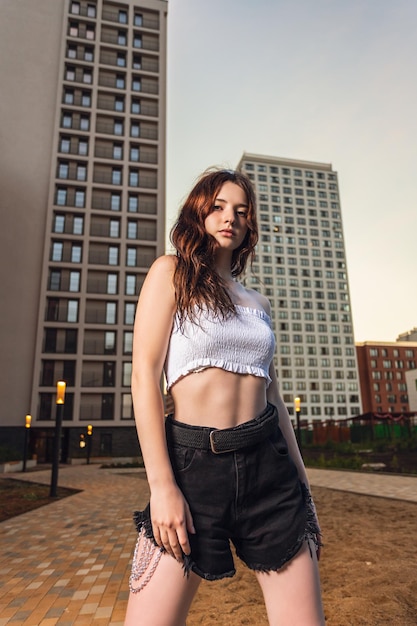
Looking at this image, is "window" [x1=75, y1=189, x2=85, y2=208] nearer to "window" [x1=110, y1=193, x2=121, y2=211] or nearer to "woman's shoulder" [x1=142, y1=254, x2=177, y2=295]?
"window" [x1=110, y1=193, x2=121, y2=211]

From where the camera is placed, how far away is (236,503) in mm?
1303

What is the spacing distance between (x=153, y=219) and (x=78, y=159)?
32.9 ft

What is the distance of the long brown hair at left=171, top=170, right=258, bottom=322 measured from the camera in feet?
4.80

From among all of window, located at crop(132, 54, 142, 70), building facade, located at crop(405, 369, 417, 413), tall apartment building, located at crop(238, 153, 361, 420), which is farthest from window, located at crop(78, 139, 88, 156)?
building facade, located at crop(405, 369, 417, 413)

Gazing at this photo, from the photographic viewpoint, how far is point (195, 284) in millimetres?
1475

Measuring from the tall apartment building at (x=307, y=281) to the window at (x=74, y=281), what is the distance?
152 ft

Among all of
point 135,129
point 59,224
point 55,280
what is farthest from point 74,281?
point 135,129

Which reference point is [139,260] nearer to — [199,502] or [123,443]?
[123,443]

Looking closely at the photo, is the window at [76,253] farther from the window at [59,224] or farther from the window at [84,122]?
the window at [84,122]

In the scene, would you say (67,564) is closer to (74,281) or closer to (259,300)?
(259,300)

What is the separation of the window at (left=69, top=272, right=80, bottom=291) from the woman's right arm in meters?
Result: 39.6

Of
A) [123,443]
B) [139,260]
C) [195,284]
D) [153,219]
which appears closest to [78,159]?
[153,219]

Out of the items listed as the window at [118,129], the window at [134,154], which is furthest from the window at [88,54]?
the window at [134,154]

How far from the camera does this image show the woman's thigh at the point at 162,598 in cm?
117
